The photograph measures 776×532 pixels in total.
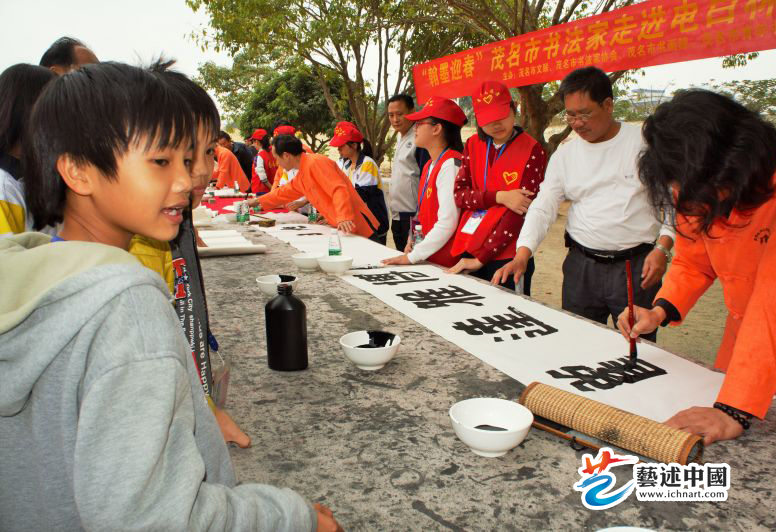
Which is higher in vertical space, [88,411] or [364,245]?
[88,411]

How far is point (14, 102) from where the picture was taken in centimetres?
151

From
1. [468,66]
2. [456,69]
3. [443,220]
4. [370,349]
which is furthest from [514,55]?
[370,349]

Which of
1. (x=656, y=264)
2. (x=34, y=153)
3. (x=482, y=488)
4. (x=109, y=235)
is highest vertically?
(x=34, y=153)

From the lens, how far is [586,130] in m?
2.39

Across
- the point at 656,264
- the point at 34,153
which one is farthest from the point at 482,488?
the point at 656,264

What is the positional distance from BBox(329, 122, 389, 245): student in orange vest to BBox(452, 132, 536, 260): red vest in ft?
5.63

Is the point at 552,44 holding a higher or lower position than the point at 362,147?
higher

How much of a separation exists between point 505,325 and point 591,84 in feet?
3.88

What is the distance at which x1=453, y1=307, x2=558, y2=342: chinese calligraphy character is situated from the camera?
1.74 m

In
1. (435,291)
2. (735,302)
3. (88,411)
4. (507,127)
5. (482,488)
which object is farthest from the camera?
(507,127)

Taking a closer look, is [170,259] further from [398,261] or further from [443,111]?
[443,111]

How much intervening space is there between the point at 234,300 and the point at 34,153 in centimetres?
139

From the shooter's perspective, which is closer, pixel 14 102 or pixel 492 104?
pixel 14 102

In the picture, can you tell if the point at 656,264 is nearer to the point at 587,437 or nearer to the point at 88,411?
the point at 587,437
